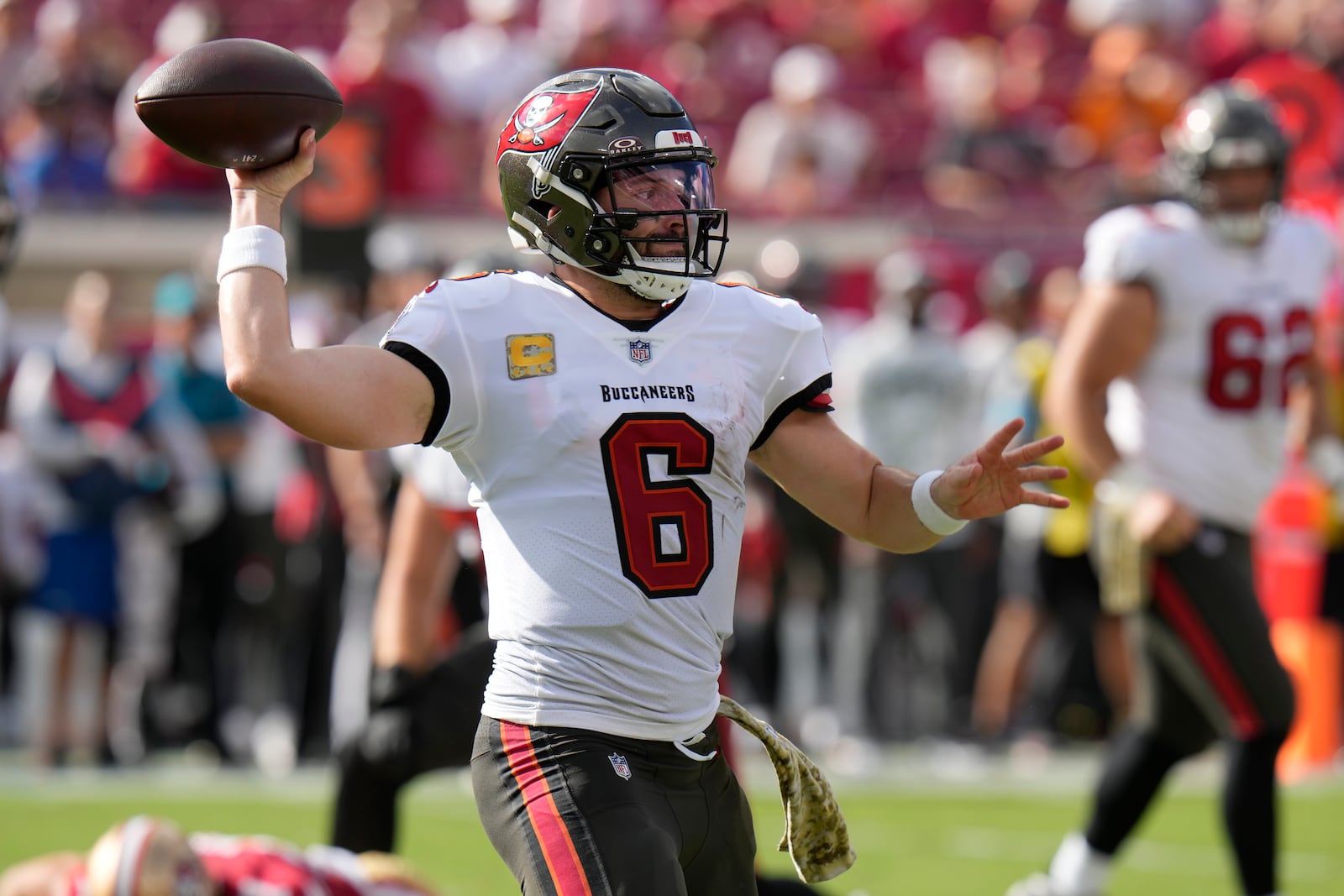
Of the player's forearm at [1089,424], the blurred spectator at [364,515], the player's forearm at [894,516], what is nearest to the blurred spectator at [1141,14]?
the blurred spectator at [364,515]

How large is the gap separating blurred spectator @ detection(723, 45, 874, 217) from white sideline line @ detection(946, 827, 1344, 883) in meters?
4.22

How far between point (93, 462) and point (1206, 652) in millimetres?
4857

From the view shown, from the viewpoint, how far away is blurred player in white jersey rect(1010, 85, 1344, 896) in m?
4.62

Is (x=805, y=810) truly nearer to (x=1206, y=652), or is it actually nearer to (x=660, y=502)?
(x=660, y=502)

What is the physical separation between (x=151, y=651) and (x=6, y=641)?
0.88 meters

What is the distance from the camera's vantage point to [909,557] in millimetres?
8758

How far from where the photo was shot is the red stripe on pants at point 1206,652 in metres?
4.47

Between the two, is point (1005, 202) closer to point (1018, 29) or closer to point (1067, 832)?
point (1018, 29)

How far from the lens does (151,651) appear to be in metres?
8.23

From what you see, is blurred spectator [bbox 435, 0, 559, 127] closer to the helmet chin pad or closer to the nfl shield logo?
the helmet chin pad

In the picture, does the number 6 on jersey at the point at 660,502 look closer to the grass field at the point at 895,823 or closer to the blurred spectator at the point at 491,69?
the grass field at the point at 895,823

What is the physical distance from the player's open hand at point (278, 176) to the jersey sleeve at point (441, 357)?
9.6 inches

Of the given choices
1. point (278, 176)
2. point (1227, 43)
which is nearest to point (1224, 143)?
point (278, 176)

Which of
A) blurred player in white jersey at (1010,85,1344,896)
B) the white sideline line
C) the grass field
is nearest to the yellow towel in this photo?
blurred player in white jersey at (1010,85,1344,896)
